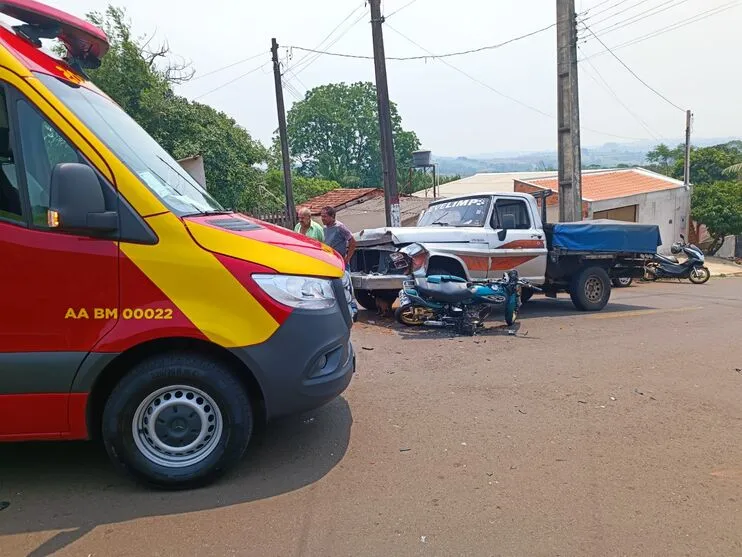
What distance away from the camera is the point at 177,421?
3.57 meters

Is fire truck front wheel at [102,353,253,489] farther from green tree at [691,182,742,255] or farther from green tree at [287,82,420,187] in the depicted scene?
green tree at [287,82,420,187]

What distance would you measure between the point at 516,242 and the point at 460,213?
1.06 metres

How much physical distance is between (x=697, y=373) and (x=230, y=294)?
5.24 meters

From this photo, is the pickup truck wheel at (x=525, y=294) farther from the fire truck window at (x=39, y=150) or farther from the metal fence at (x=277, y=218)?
the metal fence at (x=277, y=218)

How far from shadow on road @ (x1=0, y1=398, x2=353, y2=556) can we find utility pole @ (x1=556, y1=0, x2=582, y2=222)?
11.7 meters

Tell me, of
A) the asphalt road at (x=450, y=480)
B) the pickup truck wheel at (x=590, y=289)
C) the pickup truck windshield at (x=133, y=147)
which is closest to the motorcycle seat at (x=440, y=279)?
the asphalt road at (x=450, y=480)

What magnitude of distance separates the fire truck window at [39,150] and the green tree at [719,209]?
96.0 ft

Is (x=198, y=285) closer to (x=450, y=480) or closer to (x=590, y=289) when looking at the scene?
(x=450, y=480)

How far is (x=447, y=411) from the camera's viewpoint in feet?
16.3

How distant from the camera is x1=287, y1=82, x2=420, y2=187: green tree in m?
59.1

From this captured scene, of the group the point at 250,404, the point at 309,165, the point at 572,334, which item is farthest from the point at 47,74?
the point at 309,165

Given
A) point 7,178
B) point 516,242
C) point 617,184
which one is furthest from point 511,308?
point 617,184

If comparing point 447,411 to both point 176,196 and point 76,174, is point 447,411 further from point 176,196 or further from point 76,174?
point 76,174

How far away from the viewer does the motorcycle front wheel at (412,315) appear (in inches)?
336
